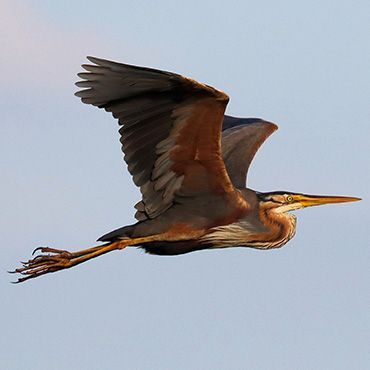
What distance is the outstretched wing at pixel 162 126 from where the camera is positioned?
41.8ft

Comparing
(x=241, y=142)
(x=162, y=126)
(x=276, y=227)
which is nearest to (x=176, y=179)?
(x=162, y=126)

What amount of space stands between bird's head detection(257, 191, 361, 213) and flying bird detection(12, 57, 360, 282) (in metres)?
0.01

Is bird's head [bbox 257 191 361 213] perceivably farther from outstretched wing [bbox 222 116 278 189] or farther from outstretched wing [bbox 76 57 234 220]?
outstretched wing [bbox 76 57 234 220]

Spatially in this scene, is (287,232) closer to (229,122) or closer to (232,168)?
(232,168)

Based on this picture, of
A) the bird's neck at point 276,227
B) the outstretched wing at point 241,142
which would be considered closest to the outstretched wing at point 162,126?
the bird's neck at point 276,227

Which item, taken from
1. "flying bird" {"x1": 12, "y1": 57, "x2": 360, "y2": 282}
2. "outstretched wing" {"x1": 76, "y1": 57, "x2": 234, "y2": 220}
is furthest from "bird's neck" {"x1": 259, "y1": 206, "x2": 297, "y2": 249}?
"outstretched wing" {"x1": 76, "y1": 57, "x2": 234, "y2": 220}

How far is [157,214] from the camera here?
14.1m

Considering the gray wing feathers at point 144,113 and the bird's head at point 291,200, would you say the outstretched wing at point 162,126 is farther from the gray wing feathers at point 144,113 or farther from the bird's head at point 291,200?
the bird's head at point 291,200

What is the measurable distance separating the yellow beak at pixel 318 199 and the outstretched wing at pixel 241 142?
68 centimetres

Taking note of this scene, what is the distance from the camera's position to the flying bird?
12.8 m

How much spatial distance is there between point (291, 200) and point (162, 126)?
7.33 feet

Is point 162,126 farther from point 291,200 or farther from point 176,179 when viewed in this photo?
point 291,200

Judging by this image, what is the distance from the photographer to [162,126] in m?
13.3

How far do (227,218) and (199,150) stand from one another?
98cm
